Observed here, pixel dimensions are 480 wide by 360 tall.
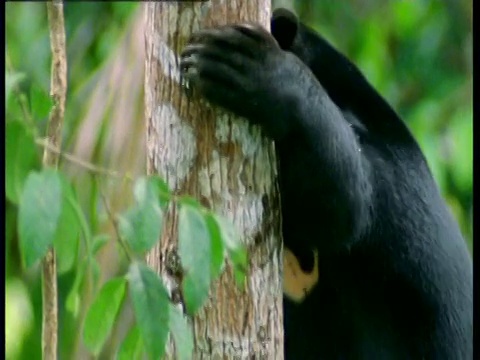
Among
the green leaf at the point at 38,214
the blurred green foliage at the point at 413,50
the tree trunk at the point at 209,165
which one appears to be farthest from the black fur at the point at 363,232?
the blurred green foliage at the point at 413,50

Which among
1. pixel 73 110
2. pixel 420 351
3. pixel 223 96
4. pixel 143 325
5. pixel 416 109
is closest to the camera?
pixel 143 325

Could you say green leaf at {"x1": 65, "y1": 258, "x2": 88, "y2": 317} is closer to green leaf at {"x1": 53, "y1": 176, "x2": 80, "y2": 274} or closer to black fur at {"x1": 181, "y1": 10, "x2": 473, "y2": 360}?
green leaf at {"x1": 53, "y1": 176, "x2": 80, "y2": 274}

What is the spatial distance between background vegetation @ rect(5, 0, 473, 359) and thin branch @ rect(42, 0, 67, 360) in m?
0.20

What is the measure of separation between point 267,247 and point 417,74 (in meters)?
2.65

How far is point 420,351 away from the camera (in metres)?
1.93

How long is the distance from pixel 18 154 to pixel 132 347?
0.24 metres

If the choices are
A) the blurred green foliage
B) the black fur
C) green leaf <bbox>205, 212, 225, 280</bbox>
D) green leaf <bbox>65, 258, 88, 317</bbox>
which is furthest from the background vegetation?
green leaf <bbox>205, 212, 225, 280</bbox>

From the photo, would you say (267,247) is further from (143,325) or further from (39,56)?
(39,56)

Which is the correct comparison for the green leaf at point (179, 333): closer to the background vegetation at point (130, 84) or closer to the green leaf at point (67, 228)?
the green leaf at point (67, 228)

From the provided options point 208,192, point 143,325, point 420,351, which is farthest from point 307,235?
point 143,325

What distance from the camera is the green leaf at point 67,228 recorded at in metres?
1.01

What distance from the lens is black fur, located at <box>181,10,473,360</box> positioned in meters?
1.51

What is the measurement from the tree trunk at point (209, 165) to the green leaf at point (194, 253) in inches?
11.1

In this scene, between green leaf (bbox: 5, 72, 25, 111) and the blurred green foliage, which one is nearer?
green leaf (bbox: 5, 72, 25, 111)
